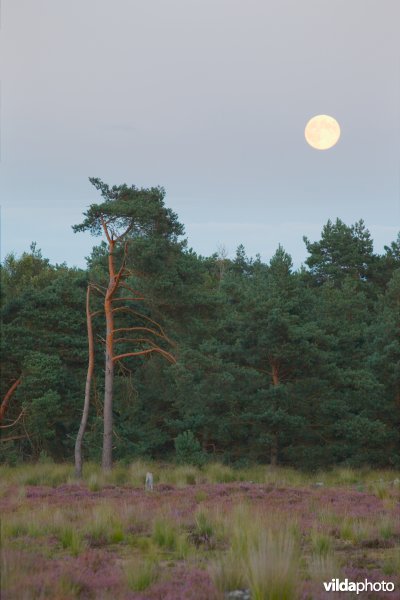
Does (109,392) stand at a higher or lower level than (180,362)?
lower

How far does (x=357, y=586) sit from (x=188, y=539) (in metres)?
3.73

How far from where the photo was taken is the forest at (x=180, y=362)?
23.1 m

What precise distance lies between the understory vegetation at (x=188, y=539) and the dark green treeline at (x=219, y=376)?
19.1 ft

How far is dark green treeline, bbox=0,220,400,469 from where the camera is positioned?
25484 mm

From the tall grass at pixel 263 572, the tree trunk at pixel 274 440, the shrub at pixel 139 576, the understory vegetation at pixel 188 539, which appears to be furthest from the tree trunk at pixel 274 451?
the shrub at pixel 139 576

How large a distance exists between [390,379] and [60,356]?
15830 mm

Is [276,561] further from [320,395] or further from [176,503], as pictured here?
[320,395]

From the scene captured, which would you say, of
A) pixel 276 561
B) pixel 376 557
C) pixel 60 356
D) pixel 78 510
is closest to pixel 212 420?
pixel 60 356

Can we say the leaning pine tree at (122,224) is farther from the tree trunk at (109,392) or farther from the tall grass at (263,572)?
the tall grass at (263,572)

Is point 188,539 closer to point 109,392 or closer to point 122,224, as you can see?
point 109,392

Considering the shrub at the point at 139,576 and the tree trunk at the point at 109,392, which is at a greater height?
the tree trunk at the point at 109,392

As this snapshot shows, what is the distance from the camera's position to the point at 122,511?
42.1 feet

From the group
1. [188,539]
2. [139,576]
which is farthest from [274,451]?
[139,576]

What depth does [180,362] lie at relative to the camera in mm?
22594
